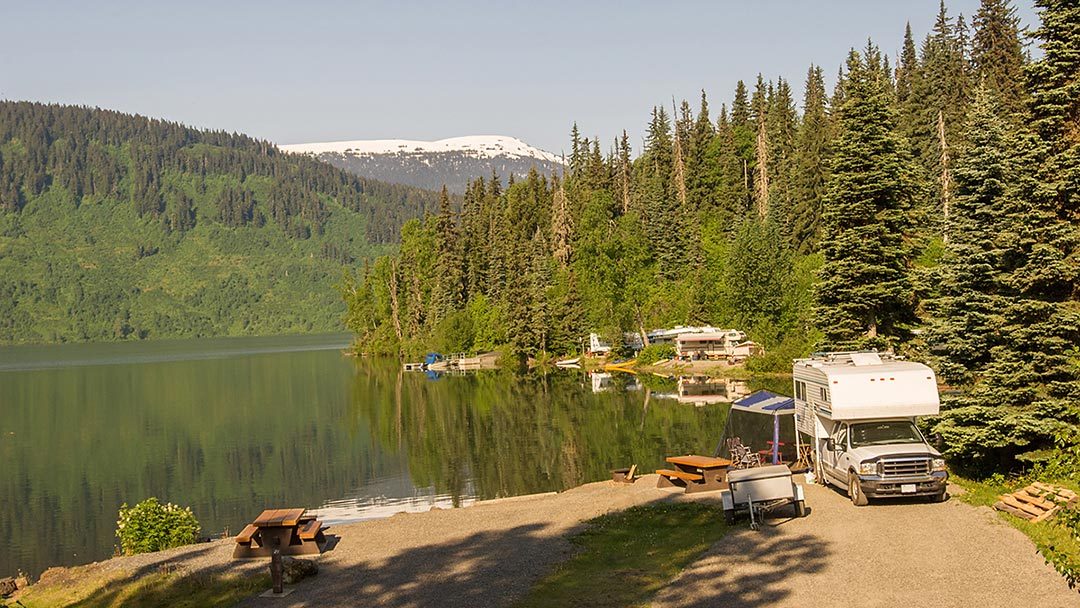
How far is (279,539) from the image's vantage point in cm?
2119

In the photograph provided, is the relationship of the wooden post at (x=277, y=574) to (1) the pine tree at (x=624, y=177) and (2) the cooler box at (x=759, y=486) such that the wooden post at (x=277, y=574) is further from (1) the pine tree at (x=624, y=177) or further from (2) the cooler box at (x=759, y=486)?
(1) the pine tree at (x=624, y=177)

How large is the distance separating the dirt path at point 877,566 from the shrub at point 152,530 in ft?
49.6

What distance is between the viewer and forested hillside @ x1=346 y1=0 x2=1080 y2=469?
23.9m

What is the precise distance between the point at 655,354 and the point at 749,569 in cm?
7452

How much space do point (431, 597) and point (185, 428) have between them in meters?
54.3

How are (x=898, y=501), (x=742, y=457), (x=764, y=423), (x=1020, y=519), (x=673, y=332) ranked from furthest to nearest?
(x=673, y=332)
(x=764, y=423)
(x=742, y=457)
(x=898, y=501)
(x=1020, y=519)


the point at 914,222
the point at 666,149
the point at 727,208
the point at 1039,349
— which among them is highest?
the point at 666,149

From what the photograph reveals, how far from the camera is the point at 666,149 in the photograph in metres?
127

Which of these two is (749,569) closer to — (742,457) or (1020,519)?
(1020,519)

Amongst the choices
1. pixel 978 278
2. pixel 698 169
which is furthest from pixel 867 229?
pixel 698 169

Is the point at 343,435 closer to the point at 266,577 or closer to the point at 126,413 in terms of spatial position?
the point at 126,413

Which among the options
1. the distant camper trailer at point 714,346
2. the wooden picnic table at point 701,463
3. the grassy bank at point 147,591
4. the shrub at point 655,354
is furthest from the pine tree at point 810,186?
the grassy bank at point 147,591

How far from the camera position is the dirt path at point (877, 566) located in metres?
15.4

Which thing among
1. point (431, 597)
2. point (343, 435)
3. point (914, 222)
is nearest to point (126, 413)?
point (343, 435)
